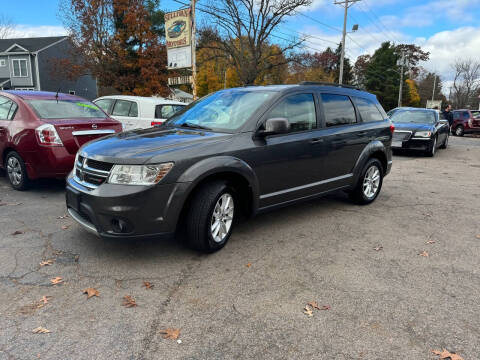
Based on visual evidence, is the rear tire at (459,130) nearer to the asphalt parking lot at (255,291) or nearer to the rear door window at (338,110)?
the asphalt parking lot at (255,291)

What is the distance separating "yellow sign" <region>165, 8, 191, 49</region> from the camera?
611 inches

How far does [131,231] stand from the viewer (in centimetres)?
324

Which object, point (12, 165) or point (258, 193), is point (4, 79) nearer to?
point (12, 165)

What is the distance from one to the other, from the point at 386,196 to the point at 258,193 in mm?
3494

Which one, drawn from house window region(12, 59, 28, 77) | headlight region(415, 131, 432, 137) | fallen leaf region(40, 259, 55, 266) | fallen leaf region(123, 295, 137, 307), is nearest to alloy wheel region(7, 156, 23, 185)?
fallen leaf region(40, 259, 55, 266)

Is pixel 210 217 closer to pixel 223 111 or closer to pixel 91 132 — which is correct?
pixel 223 111

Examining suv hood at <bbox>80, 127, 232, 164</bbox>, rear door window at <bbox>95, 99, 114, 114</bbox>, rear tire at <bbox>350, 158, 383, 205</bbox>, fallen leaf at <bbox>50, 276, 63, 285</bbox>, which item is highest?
rear door window at <bbox>95, 99, 114, 114</bbox>

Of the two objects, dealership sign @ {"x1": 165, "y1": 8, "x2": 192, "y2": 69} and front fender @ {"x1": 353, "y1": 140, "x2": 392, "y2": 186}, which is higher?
dealership sign @ {"x1": 165, "y1": 8, "x2": 192, "y2": 69}

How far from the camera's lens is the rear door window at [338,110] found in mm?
4904

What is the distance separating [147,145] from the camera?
346 cm

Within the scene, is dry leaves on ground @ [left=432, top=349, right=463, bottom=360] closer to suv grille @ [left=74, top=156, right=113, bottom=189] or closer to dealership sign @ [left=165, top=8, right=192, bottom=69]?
suv grille @ [left=74, top=156, right=113, bottom=189]

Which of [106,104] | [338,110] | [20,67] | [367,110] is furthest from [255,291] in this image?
[20,67]

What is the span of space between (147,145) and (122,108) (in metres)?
6.34

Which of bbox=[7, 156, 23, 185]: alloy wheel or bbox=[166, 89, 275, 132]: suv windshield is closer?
bbox=[166, 89, 275, 132]: suv windshield
